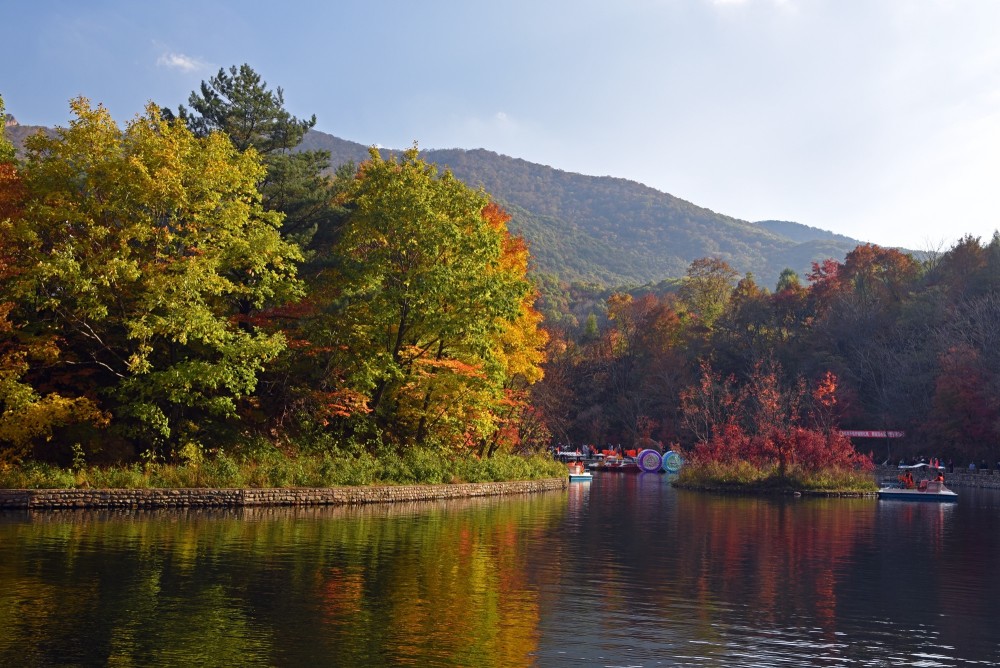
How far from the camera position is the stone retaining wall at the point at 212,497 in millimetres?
30047

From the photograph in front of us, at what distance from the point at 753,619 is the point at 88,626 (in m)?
10.00

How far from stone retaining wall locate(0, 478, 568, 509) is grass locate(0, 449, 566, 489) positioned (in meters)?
0.75

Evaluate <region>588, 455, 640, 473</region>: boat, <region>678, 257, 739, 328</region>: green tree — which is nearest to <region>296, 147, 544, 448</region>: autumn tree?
<region>588, 455, 640, 473</region>: boat

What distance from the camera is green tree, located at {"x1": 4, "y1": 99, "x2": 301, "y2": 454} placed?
112 ft

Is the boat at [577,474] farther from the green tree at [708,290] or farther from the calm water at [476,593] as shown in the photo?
the green tree at [708,290]

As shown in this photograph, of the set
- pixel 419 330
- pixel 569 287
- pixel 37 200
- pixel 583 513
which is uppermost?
pixel 569 287

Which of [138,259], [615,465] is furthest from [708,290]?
[138,259]

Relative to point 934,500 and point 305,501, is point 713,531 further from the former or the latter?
point 934,500

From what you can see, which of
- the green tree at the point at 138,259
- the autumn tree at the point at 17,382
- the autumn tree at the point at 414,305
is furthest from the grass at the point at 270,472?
the autumn tree at the point at 414,305

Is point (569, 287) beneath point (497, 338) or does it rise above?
above

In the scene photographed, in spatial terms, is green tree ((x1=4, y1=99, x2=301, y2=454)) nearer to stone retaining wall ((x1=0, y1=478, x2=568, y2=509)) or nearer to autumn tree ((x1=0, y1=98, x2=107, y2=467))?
autumn tree ((x1=0, y1=98, x2=107, y2=467))

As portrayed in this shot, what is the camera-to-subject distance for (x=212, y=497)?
107 ft

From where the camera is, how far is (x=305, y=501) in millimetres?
34625

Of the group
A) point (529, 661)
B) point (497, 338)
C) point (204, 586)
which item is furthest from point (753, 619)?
point (497, 338)
